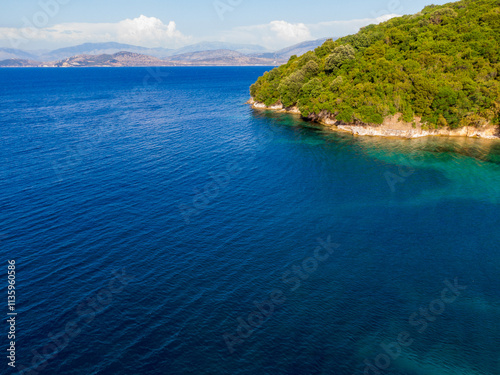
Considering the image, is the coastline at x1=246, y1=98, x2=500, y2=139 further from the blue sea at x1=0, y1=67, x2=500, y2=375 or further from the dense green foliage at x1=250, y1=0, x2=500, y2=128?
the blue sea at x1=0, y1=67, x2=500, y2=375

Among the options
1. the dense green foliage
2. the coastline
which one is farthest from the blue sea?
the dense green foliage

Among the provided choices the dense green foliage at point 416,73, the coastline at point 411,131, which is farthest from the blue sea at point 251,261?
the dense green foliage at point 416,73

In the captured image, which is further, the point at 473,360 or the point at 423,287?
the point at 423,287

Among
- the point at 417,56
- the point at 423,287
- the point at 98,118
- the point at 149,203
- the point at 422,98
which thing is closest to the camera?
the point at 423,287

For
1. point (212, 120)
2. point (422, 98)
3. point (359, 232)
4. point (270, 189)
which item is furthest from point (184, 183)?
point (422, 98)

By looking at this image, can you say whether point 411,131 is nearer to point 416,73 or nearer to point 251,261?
point 416,73

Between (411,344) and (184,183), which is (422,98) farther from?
(411,344)

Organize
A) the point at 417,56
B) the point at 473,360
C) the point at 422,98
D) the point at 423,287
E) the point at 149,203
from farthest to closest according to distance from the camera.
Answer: the point at 417,56, the point at 422,98, the point at 149,203, the point at 423,287, the point at 473,360

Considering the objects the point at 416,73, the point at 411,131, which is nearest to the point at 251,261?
the point at 411,131
